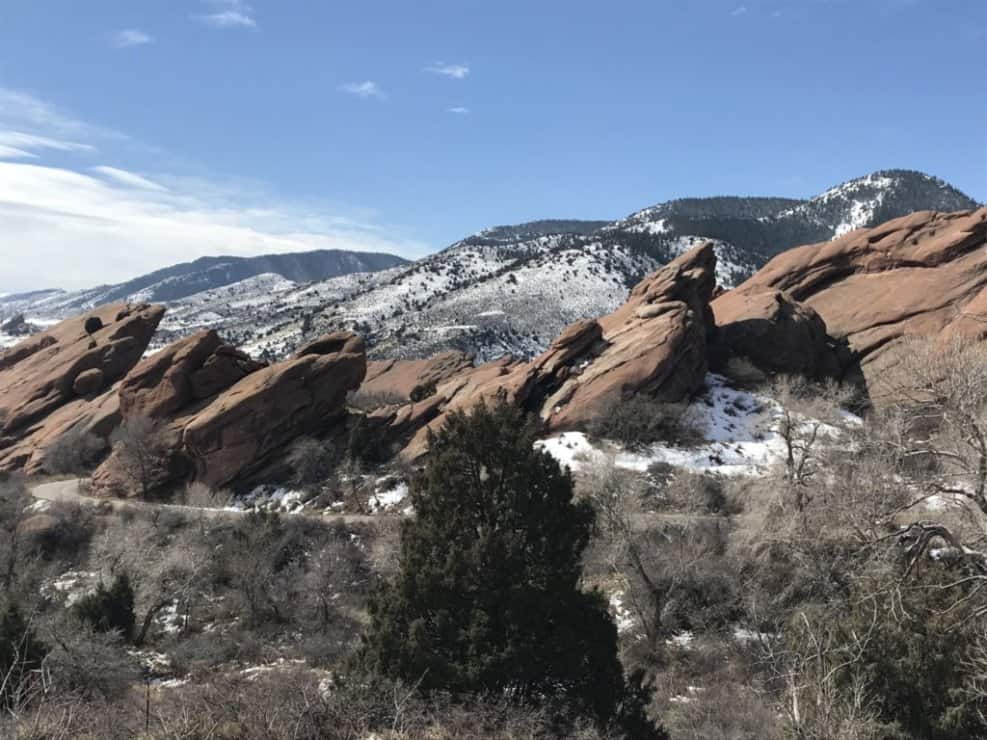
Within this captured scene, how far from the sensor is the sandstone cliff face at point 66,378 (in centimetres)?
5400

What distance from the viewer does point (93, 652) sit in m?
20.4

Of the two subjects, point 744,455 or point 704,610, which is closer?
point 704,610

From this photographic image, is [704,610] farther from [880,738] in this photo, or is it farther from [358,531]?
[358,531]

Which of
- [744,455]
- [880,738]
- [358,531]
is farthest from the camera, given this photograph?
[744,455]

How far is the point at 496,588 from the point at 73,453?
49824 mm

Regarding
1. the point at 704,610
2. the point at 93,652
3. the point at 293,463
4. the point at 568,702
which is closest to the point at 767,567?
the point at 704,610

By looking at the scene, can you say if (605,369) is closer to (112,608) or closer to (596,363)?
(596,363)

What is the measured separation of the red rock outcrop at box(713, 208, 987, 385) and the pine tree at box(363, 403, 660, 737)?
39283 mm

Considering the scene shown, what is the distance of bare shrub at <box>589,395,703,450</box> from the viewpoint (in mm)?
41781

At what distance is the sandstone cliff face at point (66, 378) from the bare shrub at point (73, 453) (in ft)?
3.73

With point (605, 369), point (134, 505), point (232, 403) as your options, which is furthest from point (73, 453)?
point (605, 369)

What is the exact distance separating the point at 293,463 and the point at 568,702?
3648 cm

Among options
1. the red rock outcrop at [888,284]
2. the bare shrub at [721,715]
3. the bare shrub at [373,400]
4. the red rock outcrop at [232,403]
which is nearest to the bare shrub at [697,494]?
the bare shrub at [721,715]

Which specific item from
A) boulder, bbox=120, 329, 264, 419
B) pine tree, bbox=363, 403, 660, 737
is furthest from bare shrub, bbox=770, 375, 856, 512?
boulder, bbox=120, 329, 264, 419
